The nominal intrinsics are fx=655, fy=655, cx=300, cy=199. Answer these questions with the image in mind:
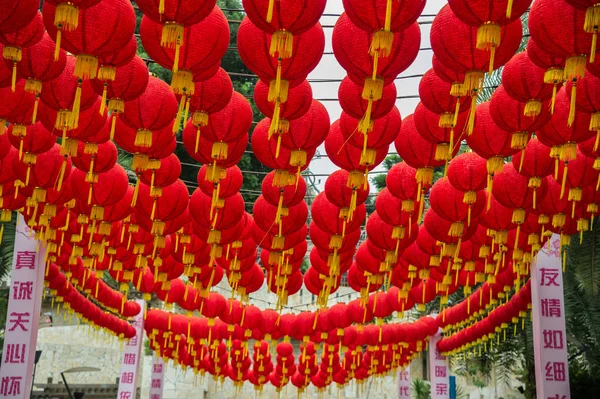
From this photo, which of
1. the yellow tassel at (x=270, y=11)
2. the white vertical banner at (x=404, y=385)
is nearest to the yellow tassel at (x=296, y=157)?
the yellow tassel at (x=270, y=11)

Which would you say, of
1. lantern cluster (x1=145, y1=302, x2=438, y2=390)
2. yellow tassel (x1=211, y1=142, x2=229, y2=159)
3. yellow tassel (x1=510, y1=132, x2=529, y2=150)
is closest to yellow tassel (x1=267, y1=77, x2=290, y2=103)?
yellow tassel (x1=211, y1=142, x2=229, y2=159)

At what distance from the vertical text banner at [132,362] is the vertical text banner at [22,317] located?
16.3ft

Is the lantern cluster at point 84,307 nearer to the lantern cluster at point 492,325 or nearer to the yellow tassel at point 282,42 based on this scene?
the lantern cluster at point 492,325

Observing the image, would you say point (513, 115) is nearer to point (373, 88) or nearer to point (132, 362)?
point (373, 88)

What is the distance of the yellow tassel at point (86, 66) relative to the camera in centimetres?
388

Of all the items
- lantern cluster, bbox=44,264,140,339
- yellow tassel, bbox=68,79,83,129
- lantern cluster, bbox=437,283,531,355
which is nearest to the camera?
yellow tassel, bbox=68,79,83,129

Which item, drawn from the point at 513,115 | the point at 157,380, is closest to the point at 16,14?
the point at 513,115

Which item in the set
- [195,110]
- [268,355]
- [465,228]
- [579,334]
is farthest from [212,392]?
[195,110]

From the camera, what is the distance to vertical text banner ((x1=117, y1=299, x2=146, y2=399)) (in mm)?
13195

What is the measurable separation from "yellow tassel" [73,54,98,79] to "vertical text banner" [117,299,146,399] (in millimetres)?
9827

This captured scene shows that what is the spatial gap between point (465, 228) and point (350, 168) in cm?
180

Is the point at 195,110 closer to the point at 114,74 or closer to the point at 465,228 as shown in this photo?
the point at 114,74

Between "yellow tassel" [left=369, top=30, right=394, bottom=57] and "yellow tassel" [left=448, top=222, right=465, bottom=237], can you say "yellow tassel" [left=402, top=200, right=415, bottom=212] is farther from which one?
"yellow tassel" [left=369, top=30, right=394, bottom=57]

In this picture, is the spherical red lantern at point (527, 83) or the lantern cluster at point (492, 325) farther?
the lantern cluster at point (492, 325)
